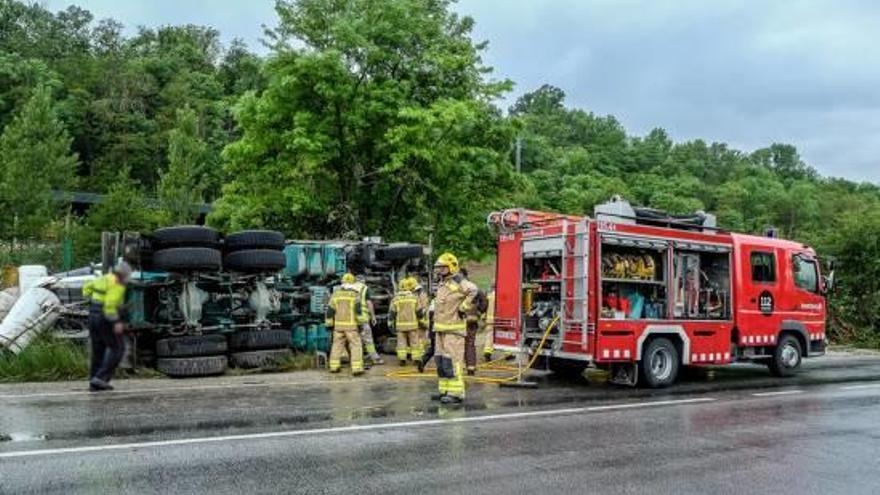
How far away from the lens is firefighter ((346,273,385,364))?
13.5m

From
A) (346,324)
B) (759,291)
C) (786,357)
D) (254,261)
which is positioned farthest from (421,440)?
(786,357)

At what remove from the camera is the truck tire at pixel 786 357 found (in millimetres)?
14469

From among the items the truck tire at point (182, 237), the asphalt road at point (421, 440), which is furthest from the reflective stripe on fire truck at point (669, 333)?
the truck tire at point (182, 237)

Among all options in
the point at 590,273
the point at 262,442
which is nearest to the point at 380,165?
the point at 590,273

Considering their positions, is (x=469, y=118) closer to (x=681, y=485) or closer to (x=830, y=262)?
(x=830, y=262)

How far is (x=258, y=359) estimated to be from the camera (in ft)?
43.8

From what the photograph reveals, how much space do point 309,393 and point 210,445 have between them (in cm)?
375

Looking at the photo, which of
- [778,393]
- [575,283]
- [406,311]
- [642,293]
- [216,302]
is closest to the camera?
[575,283]

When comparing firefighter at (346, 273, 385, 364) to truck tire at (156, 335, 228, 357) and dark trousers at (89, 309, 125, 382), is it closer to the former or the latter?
truck tire at (156, 335, 228, 357)

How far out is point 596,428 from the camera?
8.73 metres

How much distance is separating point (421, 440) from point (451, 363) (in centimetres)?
249

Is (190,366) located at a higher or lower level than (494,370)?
higher

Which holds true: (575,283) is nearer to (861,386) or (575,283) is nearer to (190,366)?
(861,386)

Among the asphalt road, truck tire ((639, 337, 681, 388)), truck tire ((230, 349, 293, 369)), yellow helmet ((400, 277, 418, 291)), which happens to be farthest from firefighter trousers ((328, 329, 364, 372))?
truck tire ((639, 337, 681, 388))
